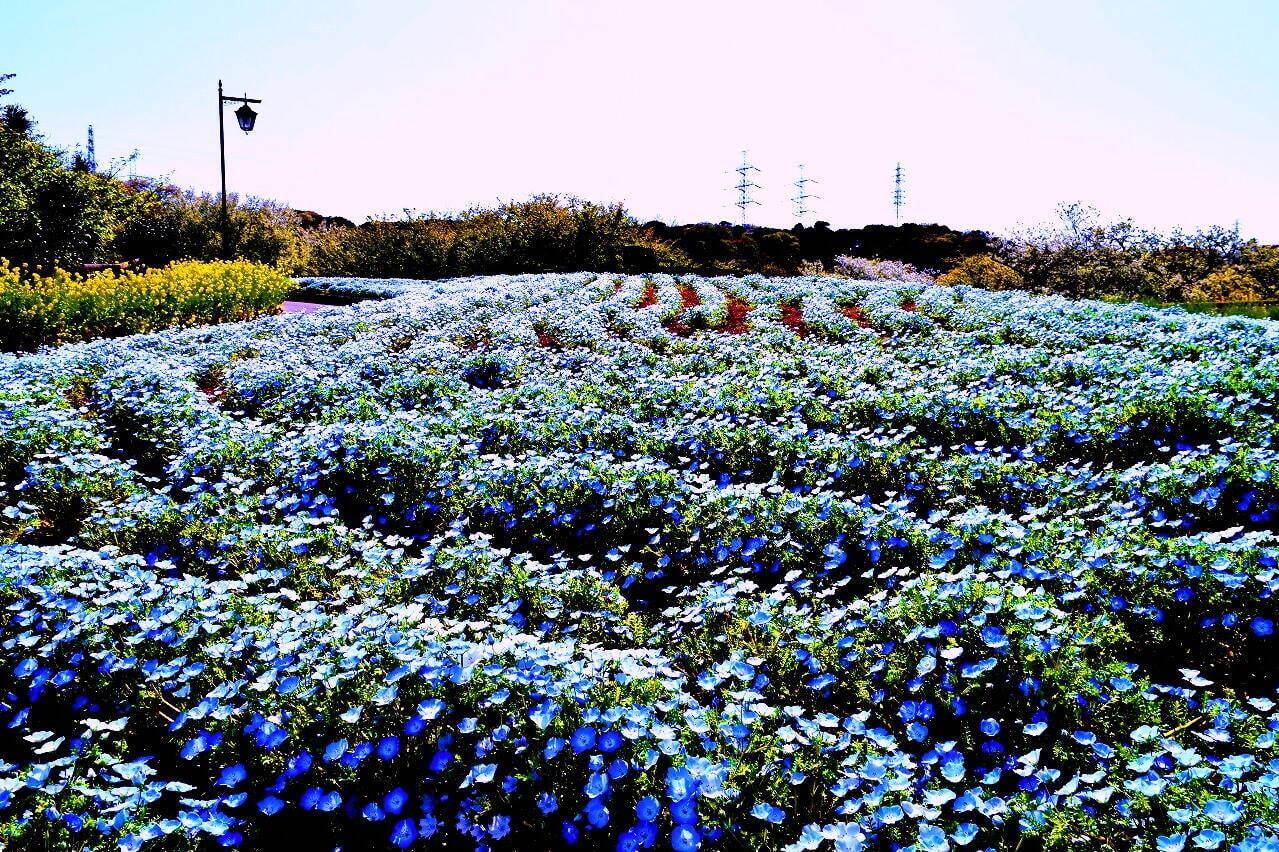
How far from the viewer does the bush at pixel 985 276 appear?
23.2 metres

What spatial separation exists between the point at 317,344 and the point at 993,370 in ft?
27.8

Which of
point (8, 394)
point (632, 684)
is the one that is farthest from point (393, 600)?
point (8, 394)

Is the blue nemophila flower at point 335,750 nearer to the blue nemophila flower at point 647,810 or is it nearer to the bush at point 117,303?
the blue nemophila flower at point 647,810

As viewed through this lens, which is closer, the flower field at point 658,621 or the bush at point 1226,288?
the flower field at point 658,621

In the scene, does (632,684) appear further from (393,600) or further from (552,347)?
(552,347)

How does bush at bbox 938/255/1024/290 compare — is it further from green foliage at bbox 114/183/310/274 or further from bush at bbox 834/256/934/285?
green foliage at bbox 114/183/310/274

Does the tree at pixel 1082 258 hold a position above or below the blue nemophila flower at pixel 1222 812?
above

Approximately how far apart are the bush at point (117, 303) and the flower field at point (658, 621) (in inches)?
246

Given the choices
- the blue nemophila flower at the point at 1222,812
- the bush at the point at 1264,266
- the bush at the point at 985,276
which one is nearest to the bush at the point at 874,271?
the bush at the point at 985,276

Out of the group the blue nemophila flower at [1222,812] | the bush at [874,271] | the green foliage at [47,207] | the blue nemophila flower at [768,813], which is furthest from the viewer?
the bush at [874,271]

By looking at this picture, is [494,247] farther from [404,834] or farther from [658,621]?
[404,834]

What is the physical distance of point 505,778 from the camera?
2.34 m

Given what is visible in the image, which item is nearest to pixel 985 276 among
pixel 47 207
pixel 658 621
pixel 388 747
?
pixel 658 621

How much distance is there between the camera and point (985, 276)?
24.4m
